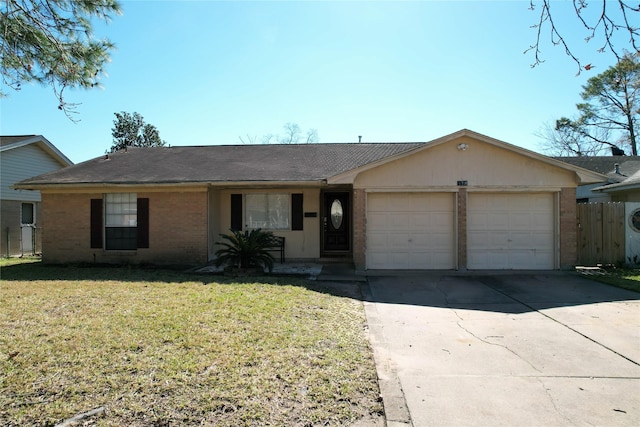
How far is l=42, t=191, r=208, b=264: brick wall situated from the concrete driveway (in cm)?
623

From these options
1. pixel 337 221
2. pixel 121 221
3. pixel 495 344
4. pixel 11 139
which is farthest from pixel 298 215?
pixel 11 139

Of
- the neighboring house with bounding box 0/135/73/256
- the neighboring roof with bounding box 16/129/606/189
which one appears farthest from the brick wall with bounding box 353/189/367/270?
the neighboring house with bounding box 0/135/73/256

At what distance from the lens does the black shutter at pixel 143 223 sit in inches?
470

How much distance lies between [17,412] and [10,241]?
16.1m

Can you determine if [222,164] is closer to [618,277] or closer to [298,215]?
[298,215]

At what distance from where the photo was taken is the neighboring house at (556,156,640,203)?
15.5 meters

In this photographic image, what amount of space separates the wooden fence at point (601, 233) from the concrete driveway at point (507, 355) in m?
3.16

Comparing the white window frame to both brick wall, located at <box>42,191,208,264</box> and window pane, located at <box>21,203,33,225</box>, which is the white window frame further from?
window pane, located at <box>21,203,33,225</box>

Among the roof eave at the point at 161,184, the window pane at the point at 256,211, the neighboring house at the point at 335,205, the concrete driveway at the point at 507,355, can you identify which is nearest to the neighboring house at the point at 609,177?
the neighboring house at the point at 335,205

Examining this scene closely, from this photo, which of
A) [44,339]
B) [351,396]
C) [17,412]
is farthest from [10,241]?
[351,396]

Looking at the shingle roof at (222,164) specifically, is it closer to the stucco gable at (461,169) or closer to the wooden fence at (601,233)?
the stucco gable at (461,169)

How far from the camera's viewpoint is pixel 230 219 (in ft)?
42.1

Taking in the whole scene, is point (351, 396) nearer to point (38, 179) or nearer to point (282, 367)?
point (282, 367)

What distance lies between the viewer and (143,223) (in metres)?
12.0
